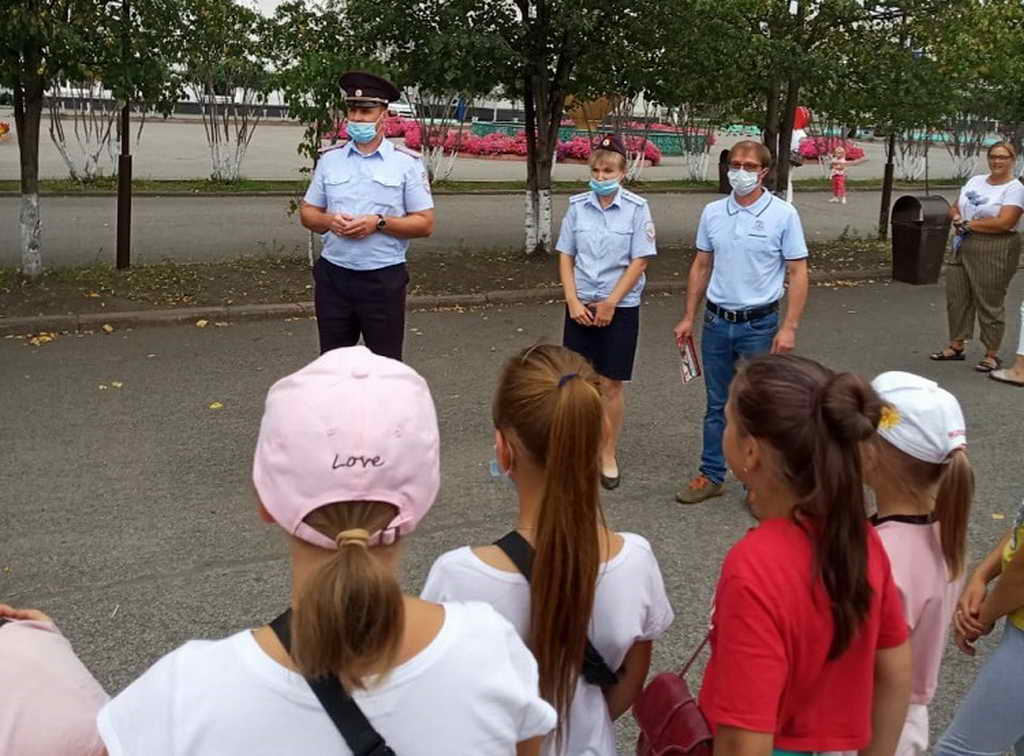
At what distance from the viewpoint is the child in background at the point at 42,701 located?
5.34 feet

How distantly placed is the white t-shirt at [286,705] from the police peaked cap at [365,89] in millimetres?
4324

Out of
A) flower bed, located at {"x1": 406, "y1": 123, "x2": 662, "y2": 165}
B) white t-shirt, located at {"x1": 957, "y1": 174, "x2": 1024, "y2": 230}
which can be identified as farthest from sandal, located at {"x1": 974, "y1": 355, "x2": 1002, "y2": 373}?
flower bed, located at {"x1": 406, "y1": 123, "x2": 662, "y2": 165}

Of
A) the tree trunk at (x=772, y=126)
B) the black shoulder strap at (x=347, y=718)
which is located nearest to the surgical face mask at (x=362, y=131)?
the black shoulder strap at (x=347, y=718)

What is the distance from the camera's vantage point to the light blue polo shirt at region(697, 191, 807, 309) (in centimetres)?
512

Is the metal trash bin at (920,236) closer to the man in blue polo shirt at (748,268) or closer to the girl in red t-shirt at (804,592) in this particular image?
the man in blue polo shirt at (748,268)

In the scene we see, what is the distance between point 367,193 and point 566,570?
384 cm

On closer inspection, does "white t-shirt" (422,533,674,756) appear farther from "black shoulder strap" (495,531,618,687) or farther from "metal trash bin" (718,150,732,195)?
"metal trash bin" (718,150,732,195)

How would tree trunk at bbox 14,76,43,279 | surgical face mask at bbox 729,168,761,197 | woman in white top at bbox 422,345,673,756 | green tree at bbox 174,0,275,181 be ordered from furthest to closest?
1. green tree at bbox 174,0,275,181
2. tree trunk at bbox 14,76,43,279
3. surgical face mask at bbox 729,168,761,197
4. woman in white top at bbox 422,345,673,756

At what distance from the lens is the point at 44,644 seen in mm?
1744

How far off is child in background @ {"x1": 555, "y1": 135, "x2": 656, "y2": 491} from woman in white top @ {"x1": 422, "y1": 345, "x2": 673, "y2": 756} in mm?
3143

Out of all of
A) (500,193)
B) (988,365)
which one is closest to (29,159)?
(988,365)

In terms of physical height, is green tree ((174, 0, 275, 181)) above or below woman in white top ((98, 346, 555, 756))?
above

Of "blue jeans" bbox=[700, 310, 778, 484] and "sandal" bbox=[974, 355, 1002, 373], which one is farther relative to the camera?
"sandal" bbox=[974, 355, 1002, 373]

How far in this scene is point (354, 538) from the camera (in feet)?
4.91
